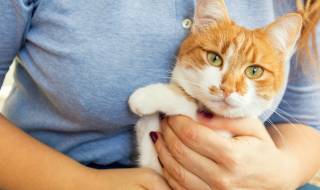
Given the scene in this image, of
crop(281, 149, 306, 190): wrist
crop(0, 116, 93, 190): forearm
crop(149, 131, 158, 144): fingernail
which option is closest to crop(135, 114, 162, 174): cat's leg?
crop(149, 131, 158, 144): fingernail

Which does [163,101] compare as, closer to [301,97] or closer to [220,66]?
[220,66]

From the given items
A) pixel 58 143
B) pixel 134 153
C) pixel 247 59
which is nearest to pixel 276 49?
pixel 247 59

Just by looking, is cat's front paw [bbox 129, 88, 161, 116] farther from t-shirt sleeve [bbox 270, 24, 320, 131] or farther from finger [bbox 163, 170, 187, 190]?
t-shirt sleeve [bbox 270, 24, 320, 131]

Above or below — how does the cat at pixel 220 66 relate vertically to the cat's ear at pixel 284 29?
below

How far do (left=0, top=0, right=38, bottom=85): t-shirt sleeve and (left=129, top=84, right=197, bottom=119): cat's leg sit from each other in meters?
0.24

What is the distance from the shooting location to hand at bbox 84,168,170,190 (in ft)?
2.53

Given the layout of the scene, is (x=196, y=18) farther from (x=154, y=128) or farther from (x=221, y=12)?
(x=154, y=128)

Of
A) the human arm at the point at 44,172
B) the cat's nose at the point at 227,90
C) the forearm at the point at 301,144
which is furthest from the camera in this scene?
the forearm at the point at 301,144

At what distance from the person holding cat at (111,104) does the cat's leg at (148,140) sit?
0.02 m

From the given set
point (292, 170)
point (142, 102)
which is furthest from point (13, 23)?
point (292, 170)

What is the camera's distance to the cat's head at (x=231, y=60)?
71cm

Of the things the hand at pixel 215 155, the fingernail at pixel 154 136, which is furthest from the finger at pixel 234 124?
the fingernail at pixel 154 136

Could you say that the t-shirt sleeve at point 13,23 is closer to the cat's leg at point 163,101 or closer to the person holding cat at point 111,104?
the person holding cat at point 111,104

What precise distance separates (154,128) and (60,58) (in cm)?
23
